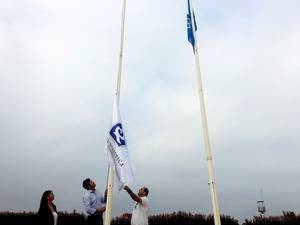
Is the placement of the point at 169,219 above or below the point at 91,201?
above

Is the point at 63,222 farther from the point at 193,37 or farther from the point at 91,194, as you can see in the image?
the point at 193,37

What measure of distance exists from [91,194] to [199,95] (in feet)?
11.2

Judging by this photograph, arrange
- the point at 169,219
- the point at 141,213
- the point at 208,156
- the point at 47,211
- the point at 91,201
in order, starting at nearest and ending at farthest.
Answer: the point at 208,156 → the point at 141,213 → the point at 47,211 → the point at 91,201 → the point at 169,219

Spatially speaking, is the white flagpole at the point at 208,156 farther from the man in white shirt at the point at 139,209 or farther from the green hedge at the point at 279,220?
the green hedge at the point at 279,220

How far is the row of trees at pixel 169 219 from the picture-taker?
11.2 m

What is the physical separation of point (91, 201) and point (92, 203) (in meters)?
0.05

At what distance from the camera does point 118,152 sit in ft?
26.1

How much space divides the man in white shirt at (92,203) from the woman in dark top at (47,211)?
2.43ft

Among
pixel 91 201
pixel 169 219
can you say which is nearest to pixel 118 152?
pixel 91 201

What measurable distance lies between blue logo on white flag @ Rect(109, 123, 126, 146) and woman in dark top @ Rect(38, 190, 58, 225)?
246cm

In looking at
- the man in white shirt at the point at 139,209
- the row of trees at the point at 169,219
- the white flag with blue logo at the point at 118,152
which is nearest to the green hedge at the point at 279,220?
the row of trees at the point at 169,219

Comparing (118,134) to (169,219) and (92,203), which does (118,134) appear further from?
(169,219)

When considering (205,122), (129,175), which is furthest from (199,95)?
(129,175)

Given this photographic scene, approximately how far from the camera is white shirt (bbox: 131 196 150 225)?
9.03m
